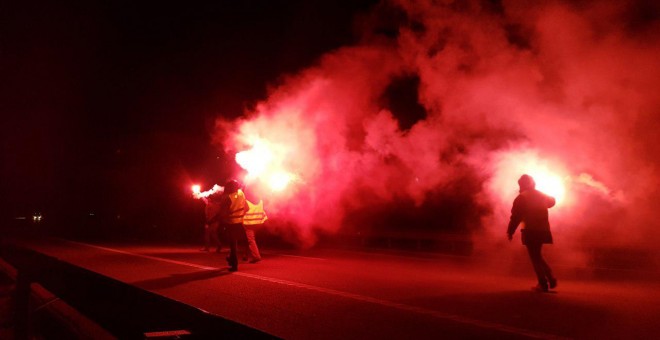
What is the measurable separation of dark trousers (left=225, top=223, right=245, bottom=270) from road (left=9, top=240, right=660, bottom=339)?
0.29 metres

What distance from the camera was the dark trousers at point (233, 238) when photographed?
1305cm

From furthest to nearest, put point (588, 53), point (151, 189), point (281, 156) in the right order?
point (151, 189) → point (281, 156) → point (588, 53)

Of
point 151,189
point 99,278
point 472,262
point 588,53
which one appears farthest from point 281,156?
point 151,189

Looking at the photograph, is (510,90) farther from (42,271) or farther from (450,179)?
(42,271)

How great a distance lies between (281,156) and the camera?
66.1 ft

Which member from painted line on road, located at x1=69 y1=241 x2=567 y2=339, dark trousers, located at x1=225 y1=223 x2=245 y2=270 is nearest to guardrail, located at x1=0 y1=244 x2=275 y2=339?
painted line on road, located at x1=69 y1=241 x2=567 y2=339

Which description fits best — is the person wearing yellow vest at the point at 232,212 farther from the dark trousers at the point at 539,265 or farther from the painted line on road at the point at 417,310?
the dark trousers at the point at 539,265

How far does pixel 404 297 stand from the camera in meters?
9.62

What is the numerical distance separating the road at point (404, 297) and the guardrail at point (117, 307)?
2.20 metres

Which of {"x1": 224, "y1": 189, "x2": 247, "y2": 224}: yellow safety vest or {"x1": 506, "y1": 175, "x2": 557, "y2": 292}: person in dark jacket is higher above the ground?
{"x1": 224, "y1": 189, "x2": 247, "y2": 224}: yellow safety vest

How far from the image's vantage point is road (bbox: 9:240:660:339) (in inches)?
288

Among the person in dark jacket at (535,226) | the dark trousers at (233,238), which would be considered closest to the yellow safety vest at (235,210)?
the dark trousers at (233,238)

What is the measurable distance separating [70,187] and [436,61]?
57.0 metres

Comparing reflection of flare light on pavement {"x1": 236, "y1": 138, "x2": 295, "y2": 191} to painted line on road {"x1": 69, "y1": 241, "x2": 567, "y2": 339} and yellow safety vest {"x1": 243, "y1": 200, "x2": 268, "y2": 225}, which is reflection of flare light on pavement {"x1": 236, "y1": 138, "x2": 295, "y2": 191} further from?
painted line on road {"x1": 69, "y1": 241, "x2": 567, "y2": 339}
